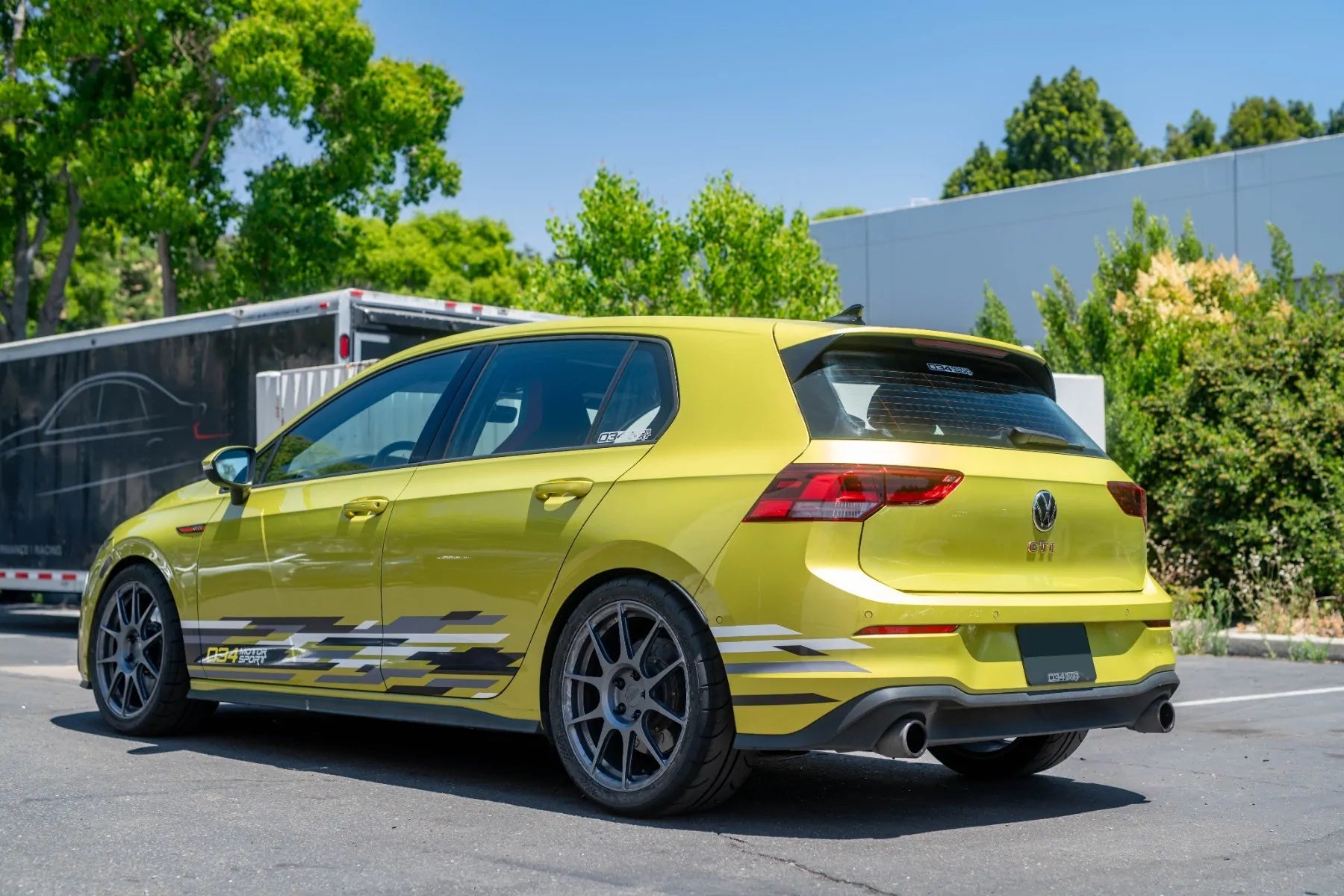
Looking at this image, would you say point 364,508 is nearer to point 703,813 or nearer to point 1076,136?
point 703,813

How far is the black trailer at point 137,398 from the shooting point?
12.3m

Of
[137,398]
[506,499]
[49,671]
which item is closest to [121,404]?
[137,398]

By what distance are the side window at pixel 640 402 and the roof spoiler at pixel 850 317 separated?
0.68m

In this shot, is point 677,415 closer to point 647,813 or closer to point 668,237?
point 647,813

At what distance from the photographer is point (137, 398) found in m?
14.1

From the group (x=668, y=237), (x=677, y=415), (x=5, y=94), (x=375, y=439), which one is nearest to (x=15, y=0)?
(x=5, y=94)

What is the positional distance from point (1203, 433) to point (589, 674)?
10.8 m

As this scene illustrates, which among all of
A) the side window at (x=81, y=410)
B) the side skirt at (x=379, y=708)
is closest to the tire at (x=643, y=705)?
the side skirt at (x=379, y=708)

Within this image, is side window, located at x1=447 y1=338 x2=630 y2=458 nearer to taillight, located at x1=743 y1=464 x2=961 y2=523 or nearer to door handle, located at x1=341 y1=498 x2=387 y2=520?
door handle, located at x1=341 y1=498 x2=387 y2=520

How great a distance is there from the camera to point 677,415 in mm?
5613

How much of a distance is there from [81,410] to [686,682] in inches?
440

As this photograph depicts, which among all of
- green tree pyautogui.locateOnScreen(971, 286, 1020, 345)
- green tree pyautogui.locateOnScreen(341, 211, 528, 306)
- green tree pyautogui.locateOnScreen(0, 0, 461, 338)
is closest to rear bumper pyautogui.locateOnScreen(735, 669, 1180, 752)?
green tree pyautogui.locateOnScreen(971, 286, 1020, 345)

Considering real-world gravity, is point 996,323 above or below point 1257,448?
above

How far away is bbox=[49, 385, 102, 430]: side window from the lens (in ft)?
47.9
